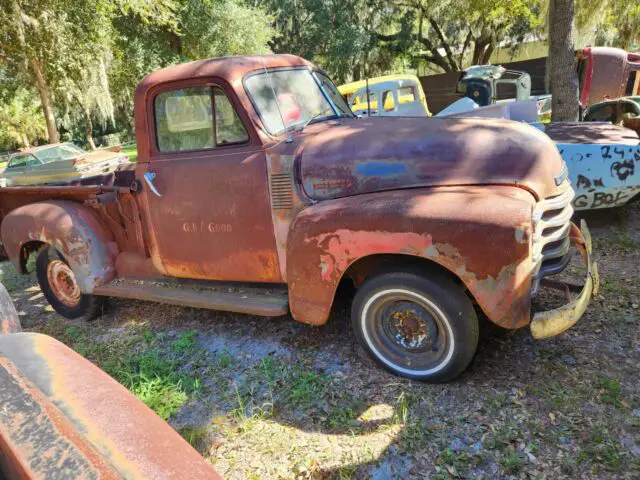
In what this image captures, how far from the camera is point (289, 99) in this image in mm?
3486

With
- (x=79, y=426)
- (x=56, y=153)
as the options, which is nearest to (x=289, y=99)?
(x=79, y=426)

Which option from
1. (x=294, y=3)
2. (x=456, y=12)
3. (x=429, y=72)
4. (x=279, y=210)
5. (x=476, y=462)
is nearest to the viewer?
(x=476, y=462)

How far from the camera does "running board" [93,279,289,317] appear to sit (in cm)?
321

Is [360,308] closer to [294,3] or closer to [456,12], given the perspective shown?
[456,12]

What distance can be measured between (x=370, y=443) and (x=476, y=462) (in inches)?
21.7

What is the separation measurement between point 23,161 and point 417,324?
1428 cm

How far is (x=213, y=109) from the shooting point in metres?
3.37

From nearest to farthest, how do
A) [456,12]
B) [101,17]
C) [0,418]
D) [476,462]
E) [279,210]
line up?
[0,418] < [476,462] < [279,210] < [101,17] < [456,12]

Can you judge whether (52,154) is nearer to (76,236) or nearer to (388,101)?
(388,101)

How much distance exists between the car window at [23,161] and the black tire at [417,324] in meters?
13.4

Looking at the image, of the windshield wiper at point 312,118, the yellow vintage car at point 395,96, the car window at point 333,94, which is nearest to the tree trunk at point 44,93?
the yellow vintage car at point 395,96

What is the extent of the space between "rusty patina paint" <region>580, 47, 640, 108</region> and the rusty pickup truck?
346 inches

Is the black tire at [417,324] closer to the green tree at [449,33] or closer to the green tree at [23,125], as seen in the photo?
the green tree at [449,33]

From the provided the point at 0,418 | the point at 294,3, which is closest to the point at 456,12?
the point at 294,3
